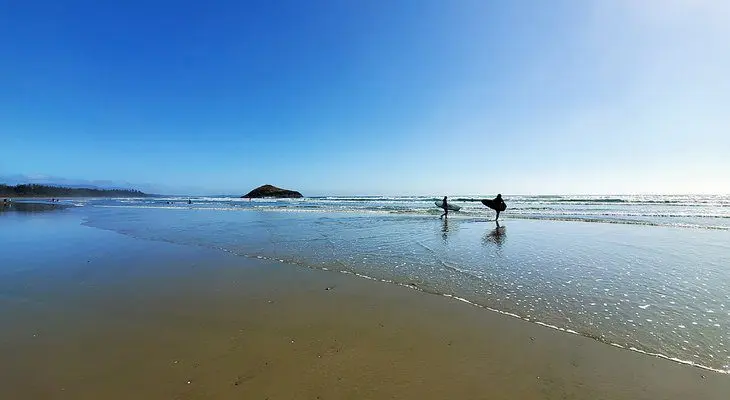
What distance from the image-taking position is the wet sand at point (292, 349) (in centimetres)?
338

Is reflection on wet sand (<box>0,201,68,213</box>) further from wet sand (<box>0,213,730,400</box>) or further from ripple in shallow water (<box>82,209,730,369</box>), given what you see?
wet sand (<box>0,213,730,400</box>)

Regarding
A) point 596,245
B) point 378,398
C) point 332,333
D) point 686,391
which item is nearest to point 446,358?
point 378,398

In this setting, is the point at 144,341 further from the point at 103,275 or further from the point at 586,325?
the point at 586,325

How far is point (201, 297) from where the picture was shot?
6.21 m

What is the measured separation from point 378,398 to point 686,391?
3.19 m

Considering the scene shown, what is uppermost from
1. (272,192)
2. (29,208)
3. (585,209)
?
(272,192)

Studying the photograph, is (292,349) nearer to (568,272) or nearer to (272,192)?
(568,272)

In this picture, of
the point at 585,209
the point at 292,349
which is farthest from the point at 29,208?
the point at 585,209

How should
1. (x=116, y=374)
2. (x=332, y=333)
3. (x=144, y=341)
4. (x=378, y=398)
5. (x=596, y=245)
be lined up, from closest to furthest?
1. (x=378, y=398)
2. (x=116, y=374)
3. (x=144, y=341)
4. (x=332, y=333)
5. (x=596, y=245)

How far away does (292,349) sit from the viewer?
4191mm

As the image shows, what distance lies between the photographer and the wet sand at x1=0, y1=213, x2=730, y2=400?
3381 mm

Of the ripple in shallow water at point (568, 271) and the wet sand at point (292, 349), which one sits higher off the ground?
the ripple in shallow water at point (568, 271)

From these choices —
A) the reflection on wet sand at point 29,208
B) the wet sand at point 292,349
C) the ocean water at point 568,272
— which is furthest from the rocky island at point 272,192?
the wet sand at point 292,349

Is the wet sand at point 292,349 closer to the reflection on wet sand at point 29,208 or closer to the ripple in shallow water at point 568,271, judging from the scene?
the ripple in shallow water at point 568,271
